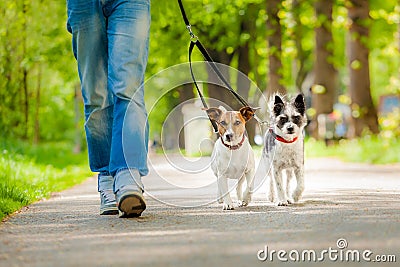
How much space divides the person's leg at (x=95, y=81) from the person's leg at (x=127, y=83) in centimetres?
14

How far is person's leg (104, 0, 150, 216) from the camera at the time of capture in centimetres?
645

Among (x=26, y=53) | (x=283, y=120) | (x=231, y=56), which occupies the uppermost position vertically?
(x=231, y=56)

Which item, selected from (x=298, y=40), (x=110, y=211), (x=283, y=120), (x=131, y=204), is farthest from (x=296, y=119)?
(x=298, y=40)

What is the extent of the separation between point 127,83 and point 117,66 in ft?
0.47

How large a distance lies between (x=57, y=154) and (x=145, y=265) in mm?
16568

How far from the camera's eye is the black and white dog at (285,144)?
758cm

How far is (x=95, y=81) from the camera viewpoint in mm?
6754

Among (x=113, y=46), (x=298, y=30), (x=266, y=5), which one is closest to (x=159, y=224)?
(x=113, y=46)

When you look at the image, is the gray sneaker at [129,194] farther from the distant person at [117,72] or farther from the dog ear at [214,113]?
the dog ear at [214,113]

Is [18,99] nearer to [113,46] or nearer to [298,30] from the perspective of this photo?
[298,30]

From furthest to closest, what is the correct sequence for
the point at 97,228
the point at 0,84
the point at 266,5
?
the point at 266,5
the point at 0,84
the point at 97,228

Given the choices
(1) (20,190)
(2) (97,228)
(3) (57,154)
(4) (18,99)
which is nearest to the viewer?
(2) (97,228)

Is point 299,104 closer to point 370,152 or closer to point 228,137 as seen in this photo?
point 228,137

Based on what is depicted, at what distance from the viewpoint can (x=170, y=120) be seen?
7.64 m
